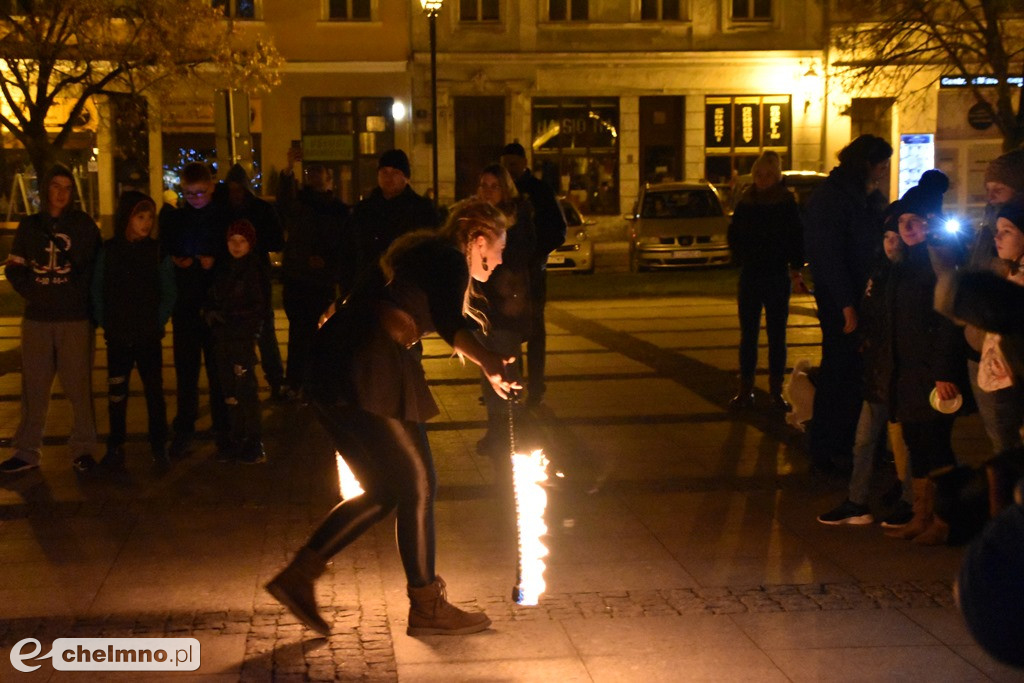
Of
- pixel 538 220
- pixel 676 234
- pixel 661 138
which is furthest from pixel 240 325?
pixel 661 138

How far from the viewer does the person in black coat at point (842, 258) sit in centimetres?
791

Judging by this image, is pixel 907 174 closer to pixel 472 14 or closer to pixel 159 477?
pixel 472 14

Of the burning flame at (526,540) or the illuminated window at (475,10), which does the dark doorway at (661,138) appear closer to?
the illuminated window at (475,10)

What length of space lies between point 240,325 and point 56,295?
1.15 meters

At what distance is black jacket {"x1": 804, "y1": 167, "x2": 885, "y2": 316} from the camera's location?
792 cm

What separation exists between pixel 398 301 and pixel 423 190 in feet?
99.7

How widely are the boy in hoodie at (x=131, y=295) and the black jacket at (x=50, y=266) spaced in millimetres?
138

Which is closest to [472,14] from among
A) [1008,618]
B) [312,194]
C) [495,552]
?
[312,194]

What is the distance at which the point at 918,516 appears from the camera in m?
6.77

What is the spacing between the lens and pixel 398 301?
5207 mm

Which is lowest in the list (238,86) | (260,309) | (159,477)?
(159,477)

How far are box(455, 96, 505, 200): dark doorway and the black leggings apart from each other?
99.6 ft

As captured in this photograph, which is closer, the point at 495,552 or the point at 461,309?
the point at 461,309

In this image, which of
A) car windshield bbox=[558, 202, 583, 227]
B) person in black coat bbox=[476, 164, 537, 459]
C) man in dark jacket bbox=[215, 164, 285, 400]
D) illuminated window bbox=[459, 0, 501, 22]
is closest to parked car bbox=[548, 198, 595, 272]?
car windshield bbox=[558, 202, 583, 227]
